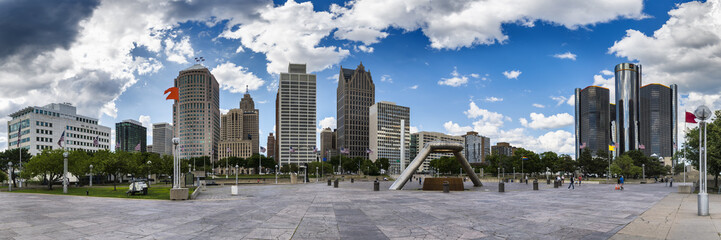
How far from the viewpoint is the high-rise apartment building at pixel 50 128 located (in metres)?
127

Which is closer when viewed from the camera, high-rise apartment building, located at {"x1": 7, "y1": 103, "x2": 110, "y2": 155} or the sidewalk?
the sidewalk

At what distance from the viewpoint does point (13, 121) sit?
136125 mm

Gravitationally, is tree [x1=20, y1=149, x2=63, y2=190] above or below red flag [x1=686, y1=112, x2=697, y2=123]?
below

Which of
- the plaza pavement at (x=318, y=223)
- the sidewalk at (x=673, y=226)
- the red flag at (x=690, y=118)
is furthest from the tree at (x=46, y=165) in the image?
the red flag at (x=690, y=118)

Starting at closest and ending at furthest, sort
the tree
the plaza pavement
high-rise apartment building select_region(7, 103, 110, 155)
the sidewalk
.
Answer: the sidewalk < the plaza pavement < the tree < high-rise apartment building select_region(7, 103, 110, 155)

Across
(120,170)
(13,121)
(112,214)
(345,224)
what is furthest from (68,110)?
(345,224)

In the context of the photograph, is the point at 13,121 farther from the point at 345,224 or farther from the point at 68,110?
the point at 345,224

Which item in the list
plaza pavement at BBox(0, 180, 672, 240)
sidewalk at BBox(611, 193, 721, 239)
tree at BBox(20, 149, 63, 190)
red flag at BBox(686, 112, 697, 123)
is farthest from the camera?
tree at BBox(20, 149, 63, 190)

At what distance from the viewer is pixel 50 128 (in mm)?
134000

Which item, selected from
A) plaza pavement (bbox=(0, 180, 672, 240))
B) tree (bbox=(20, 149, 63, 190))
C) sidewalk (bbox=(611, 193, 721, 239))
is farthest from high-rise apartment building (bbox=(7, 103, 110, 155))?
sidewalk (bbox=(611, 193, 721, 239))

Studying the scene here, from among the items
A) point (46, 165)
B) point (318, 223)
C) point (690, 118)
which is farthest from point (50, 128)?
point (690, 118)

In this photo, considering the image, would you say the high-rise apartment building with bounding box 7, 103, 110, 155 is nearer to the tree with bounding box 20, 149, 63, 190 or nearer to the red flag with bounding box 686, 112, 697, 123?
the tree with bounding box 20, 149, 63, 190

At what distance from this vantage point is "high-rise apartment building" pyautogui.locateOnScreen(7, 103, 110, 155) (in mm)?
127375

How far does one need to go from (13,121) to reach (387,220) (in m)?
166
